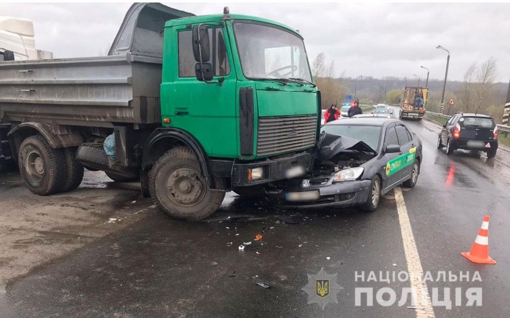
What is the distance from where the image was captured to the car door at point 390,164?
20.5 ft

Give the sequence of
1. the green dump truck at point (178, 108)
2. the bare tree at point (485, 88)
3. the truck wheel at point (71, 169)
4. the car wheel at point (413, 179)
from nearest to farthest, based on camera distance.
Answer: the green dump truck at point (178, 108) → the truck wheel at point (71, 169) → the car wheel at point (413, 179) → the bare tree at point (485, 88)

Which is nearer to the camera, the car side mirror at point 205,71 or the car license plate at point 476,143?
the car side mirror at point 205,71

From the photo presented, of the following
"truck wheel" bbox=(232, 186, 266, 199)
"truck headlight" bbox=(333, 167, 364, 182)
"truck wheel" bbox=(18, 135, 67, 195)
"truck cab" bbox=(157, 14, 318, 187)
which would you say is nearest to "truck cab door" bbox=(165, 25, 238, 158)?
"truck cab" bbox=(157, 14, 318, 187)

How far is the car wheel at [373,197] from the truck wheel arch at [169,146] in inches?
95.3

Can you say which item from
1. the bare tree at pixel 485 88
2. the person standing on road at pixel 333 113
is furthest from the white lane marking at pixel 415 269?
the bare tree at pixel 485 88

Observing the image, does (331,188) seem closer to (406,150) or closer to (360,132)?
(360,132)

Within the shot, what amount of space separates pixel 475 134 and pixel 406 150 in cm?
719

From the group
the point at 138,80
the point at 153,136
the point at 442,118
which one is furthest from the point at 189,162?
the point at 442,118

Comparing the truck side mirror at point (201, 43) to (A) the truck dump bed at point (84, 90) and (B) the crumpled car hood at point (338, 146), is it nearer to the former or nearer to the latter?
(A) the truck dump bed at point (84, 90)

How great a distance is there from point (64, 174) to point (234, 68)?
4.12 meters

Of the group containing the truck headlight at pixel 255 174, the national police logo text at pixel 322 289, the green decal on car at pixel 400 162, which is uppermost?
the truck headlight at pixel 255 174

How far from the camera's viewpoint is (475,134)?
12.7m

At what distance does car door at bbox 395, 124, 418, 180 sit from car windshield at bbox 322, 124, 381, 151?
2.34ft

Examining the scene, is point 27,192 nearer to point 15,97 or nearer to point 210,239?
point 15,97
